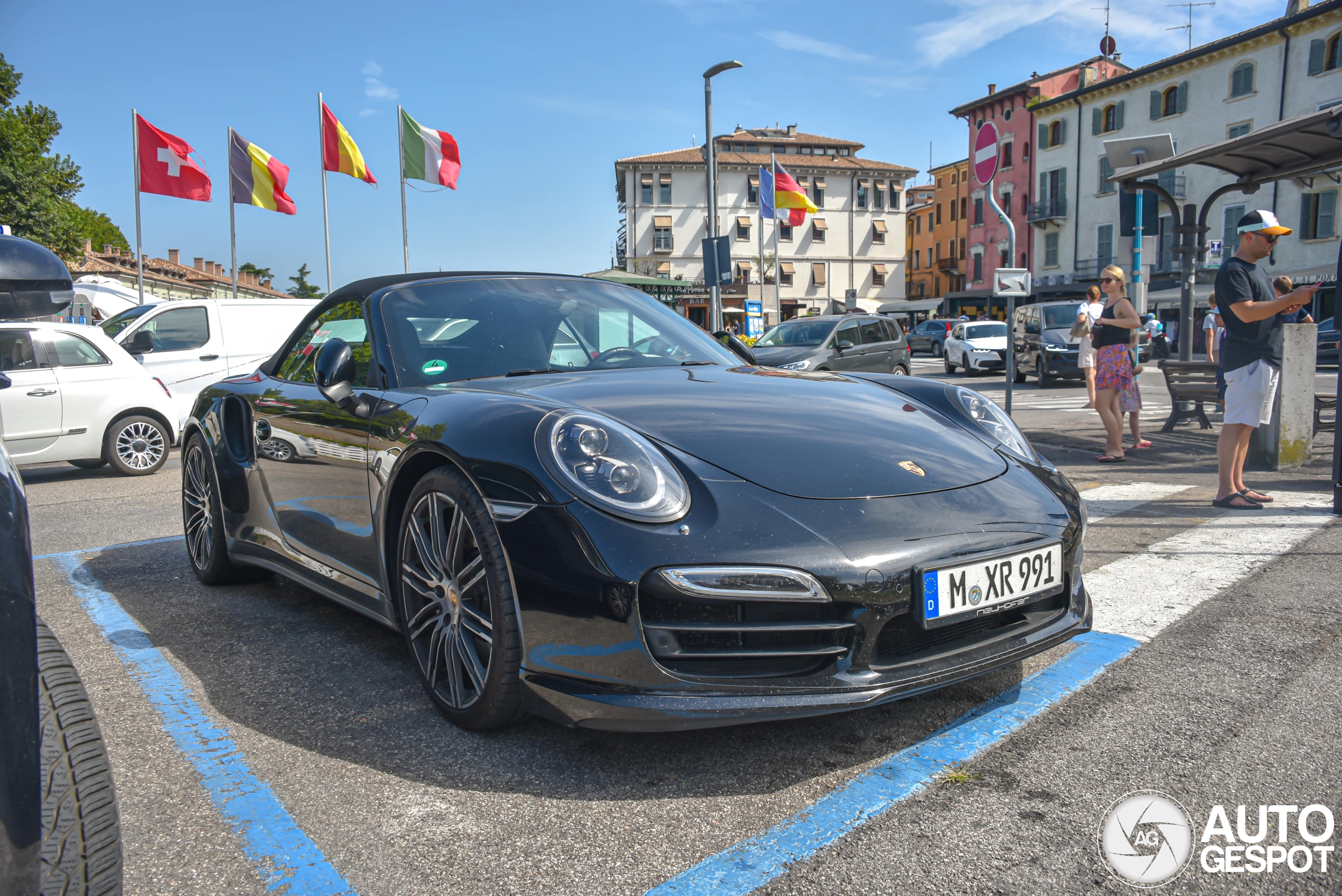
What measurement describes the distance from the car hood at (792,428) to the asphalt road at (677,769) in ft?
2.11

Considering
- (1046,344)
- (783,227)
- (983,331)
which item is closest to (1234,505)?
(1046,344)

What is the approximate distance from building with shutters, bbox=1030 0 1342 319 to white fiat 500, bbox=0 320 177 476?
78.4 ft

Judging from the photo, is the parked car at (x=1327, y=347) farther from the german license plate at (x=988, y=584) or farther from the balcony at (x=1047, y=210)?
the balcony at (x=1047, y=210)

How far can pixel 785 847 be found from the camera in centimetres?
191

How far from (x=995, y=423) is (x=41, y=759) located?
2.66 m

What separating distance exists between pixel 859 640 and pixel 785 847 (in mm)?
464

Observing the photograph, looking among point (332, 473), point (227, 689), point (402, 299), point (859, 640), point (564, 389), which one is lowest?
point (227, 689)

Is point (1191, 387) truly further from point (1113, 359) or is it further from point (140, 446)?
point (140, 446)

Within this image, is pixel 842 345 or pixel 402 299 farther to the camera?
pixel 842 345

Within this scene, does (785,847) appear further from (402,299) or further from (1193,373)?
(1193,373)

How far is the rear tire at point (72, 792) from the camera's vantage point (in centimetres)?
120

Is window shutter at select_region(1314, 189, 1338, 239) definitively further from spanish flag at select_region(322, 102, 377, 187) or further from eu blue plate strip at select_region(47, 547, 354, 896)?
eu blue plate strip at select_region(47, 547, 354, 896)

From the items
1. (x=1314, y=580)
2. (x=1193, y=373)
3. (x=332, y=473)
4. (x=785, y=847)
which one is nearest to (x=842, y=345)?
(x=1193, y=373)

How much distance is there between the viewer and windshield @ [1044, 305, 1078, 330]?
18984 mm
